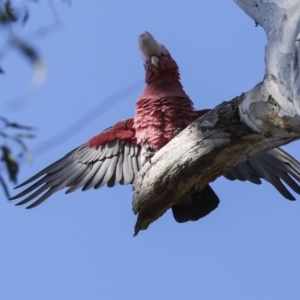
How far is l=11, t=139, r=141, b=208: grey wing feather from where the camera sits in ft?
16.6

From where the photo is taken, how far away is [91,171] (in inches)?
203

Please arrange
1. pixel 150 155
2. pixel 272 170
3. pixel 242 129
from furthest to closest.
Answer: pixel 272 170 < pixel 150 155 < pixel 242 129

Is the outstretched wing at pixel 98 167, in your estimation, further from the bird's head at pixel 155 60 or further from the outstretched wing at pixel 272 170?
the outstretched wing at pixel 272 170

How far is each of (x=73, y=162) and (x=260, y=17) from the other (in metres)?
2.13

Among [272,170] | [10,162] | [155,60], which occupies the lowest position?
[272,170]

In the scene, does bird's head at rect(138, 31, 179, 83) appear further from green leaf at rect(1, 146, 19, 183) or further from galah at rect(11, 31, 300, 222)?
green leaf at rect(1, 146, 19, 183)

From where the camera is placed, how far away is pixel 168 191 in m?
4.16

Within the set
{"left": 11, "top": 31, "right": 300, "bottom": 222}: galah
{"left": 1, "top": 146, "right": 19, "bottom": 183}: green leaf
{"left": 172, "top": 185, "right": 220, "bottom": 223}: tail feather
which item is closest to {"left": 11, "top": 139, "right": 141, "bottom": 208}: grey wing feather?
{"left": 11, "top": 31, "right": 300, "bottom": 222}: galah

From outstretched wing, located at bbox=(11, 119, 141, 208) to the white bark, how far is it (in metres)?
0.79

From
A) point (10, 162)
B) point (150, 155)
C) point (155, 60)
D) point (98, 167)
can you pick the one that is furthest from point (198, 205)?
point (10, 162)

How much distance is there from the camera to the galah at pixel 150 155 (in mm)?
4852

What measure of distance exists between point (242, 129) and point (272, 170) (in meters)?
1.16

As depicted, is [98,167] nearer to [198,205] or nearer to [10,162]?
[198,205]

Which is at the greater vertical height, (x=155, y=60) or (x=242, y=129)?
(x=155, y=60)
